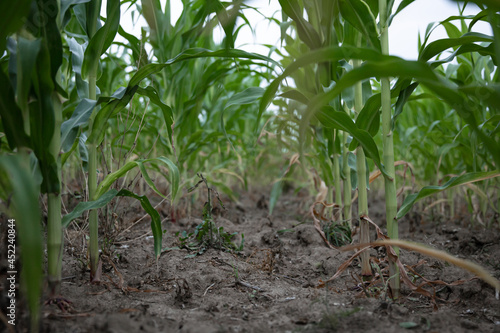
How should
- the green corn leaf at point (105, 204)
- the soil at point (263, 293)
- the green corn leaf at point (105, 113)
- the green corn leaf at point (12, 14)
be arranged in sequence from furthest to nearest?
1. the green corn leaf at point (105, 113)
2. the green corn leaf at point (105, 204)
3. the soil at point (263, 293)
4. the green corn leaf at point (12, 14)

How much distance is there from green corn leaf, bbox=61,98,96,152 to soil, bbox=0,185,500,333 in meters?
0.38

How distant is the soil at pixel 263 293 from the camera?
84cm

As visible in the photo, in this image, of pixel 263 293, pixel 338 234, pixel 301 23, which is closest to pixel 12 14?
pixel 301 23

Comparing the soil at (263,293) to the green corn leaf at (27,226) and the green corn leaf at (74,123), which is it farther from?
the green corn leaf at (74,123)

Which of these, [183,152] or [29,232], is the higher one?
[183,152]

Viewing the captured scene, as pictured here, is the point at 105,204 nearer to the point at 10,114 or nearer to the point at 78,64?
the point at 10,114

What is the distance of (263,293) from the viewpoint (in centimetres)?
114

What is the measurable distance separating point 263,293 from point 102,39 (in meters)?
0.94

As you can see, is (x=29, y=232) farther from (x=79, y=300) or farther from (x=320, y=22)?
(x=320, y=22)

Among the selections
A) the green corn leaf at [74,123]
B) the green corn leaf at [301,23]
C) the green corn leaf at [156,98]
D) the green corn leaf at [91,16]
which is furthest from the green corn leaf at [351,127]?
the green corn leaf at [91,16]

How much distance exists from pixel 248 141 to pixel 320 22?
2.27 m

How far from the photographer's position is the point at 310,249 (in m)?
1.64

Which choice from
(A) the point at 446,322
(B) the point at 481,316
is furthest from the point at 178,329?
(B) the point at 481,316

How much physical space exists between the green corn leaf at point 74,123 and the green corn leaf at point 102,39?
18 centimetres
